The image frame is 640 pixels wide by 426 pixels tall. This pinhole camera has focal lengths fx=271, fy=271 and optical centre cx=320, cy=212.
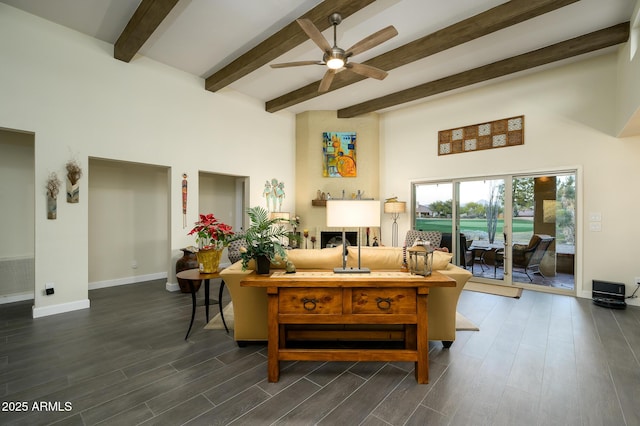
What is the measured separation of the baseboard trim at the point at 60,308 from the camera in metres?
3.40

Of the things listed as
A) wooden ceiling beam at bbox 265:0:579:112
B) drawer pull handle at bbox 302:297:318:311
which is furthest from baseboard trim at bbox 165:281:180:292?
wooden ceiling beam at bbox 265:0:579:112

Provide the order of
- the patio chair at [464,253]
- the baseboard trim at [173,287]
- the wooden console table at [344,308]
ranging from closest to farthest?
the wooden console table at [344,308]
the baseboard trim at [173,287]
the patio chair at [464,253]

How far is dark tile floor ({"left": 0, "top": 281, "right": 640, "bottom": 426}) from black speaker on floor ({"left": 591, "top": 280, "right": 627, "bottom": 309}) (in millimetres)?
638

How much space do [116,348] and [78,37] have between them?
4.09 m

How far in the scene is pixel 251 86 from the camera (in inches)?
212

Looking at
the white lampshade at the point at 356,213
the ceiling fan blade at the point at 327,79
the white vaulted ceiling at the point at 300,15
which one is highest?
the white vaulted ceiling at the point at 300,15

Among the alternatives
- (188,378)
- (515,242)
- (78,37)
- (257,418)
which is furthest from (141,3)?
(515,242)

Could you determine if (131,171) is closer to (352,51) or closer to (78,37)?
(78,37)

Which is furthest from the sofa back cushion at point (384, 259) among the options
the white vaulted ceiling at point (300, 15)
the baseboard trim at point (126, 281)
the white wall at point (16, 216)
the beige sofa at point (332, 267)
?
the white wall at point (16, 216)

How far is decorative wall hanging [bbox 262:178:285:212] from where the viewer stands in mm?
6210

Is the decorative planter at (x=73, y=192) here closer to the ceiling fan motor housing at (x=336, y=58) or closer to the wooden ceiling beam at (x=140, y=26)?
the wooden ceiling beam at (x=140, y=26)

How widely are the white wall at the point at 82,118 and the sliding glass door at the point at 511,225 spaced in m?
4.98

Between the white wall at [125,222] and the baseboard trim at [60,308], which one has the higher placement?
the white wall at [125,222]

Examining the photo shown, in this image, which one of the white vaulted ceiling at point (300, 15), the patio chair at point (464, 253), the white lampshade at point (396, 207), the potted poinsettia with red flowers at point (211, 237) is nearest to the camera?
the potted poinsettia with red flowers at point (211, 237)
